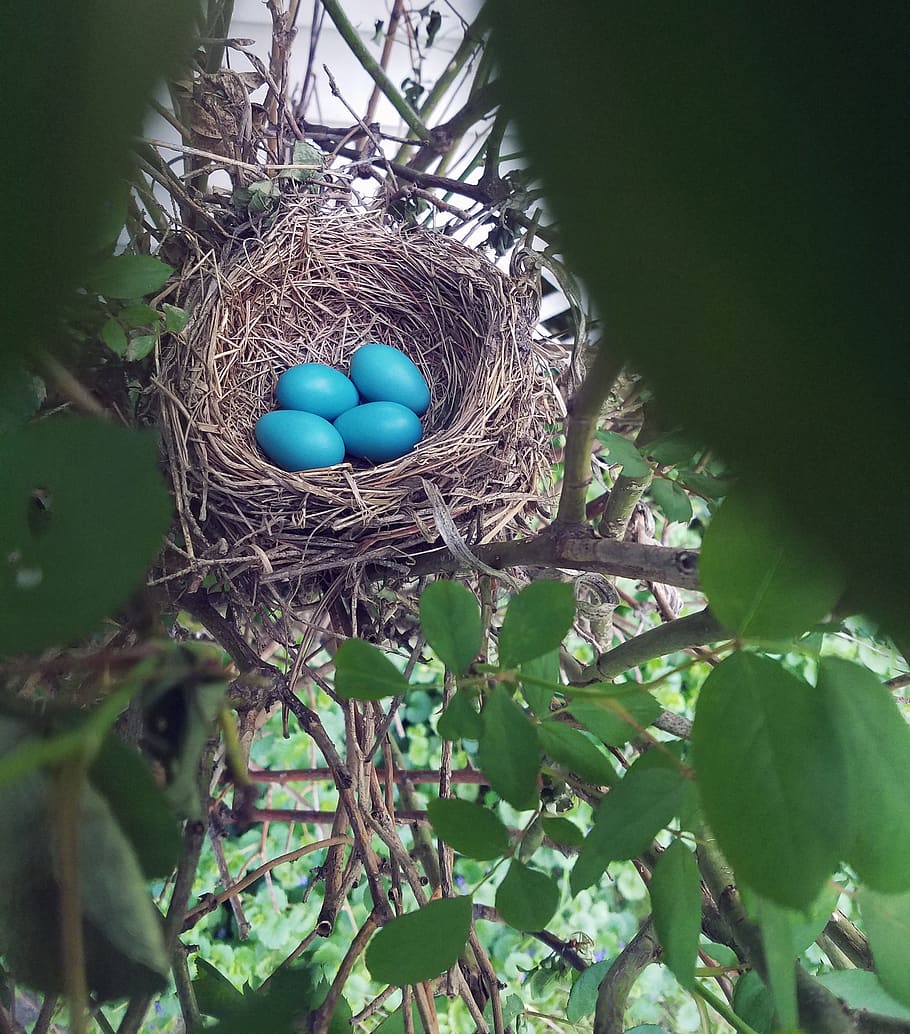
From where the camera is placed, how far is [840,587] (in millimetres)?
128

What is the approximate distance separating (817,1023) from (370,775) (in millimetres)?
270

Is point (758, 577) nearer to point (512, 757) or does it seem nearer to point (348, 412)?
point (512, 757)

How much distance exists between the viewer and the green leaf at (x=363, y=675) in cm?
22

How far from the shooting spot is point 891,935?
21 centimetres

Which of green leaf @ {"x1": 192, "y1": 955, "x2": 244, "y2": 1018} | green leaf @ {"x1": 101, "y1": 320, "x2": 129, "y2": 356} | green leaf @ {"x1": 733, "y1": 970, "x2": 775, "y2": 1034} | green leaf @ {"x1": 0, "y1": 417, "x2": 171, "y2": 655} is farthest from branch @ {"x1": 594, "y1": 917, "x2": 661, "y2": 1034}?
green leaf @ {"x1": 101, "y1": 320, "x2": 129, "y2": 356}

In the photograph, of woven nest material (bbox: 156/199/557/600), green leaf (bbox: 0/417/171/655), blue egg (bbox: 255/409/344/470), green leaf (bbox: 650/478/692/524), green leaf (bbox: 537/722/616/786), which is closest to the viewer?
green leaf (bbox: 0/417/171/655)

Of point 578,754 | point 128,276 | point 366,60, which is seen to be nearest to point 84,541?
point 578,754

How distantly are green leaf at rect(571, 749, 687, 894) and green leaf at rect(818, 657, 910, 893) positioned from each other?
40mm

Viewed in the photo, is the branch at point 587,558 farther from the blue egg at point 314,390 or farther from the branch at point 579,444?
the blue egg at point 314,390

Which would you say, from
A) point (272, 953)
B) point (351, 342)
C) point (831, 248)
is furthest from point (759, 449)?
point (351, 342)

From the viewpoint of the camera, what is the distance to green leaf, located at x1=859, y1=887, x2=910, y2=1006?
8.3 inches

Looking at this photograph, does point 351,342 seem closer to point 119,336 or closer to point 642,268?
point 119,336

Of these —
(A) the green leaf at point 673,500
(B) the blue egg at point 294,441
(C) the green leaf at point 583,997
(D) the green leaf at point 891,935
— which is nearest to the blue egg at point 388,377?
(B) the blue egg at point 294,441

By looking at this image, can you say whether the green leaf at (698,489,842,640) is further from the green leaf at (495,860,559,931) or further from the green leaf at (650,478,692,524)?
the green leaf at (650,478,692,524)
